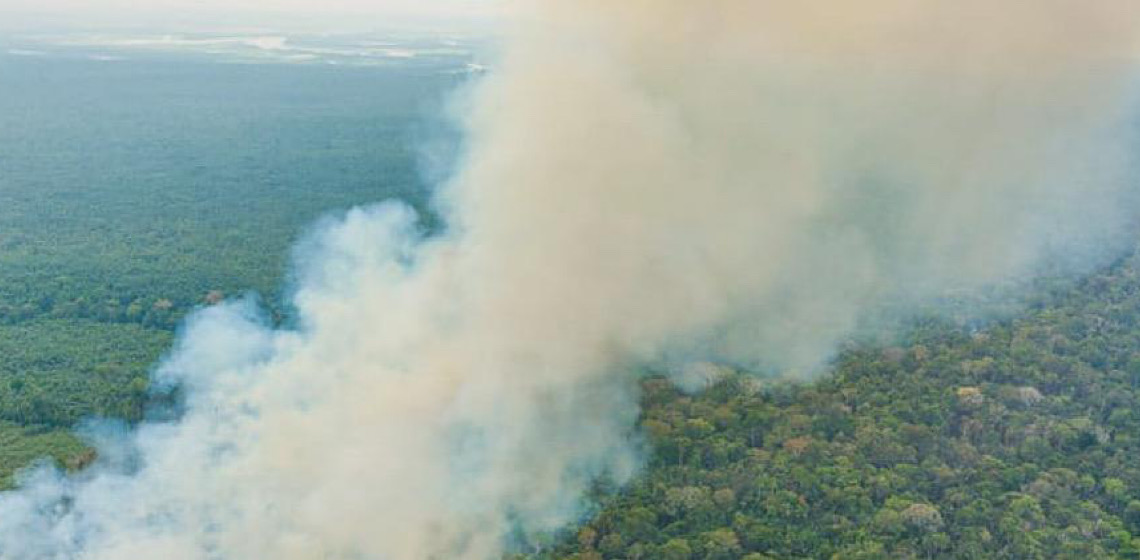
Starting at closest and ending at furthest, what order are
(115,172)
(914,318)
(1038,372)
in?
(1038,372) → (914,318) → (115,172)

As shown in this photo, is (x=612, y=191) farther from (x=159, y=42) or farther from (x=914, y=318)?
(x=159, y=42)

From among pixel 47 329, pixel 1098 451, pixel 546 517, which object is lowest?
pixel 546 517

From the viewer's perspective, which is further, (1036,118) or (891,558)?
(1036,118)

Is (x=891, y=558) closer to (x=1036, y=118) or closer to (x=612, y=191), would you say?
(x=612, y=191)

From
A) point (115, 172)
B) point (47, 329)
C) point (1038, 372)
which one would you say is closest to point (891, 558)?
point (1038, 372)

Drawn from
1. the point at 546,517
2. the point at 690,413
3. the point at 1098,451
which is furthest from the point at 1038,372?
the point at 546,517

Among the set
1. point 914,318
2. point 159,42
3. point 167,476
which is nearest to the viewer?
point 167,476

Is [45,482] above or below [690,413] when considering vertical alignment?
below
